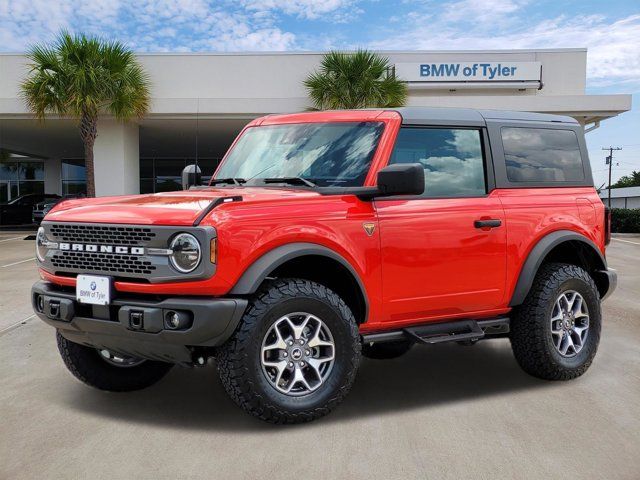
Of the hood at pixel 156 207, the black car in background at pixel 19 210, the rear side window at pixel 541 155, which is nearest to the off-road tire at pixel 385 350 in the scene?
the rear side window at pixel 541 155

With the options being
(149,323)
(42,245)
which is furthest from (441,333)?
(42,245)

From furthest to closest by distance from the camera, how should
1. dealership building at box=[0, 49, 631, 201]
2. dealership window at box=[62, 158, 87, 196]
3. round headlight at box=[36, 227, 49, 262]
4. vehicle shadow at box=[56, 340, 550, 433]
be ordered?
dealership window at box=[62, 158, 87, 196] < dealership building at box=[0, 49, 631, 201] < round headlight at box=[36, 227, 49, 262] < vehicle shadow at box=[56, 340, 550, 433]

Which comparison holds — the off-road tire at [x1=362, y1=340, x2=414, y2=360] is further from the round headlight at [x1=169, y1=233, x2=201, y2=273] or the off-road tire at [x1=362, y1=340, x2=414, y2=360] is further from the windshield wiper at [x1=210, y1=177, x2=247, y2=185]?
the round headlight at [x1=169, y1=233, x2=201, y2=273]

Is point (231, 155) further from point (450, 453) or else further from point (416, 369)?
point (450, 453)

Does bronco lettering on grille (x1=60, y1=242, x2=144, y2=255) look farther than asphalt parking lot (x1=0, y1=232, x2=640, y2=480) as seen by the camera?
Yes

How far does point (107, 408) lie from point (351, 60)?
17673mm

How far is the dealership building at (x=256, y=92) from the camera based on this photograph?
74.9 feet

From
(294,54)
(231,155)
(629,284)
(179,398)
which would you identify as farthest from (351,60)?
(179,398)

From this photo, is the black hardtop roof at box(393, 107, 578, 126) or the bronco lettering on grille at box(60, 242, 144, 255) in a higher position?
the black hardtop roof at box(393, 107, 578, 126)

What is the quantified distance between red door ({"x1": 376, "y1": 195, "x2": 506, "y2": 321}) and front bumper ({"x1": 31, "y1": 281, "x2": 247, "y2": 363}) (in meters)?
1.15

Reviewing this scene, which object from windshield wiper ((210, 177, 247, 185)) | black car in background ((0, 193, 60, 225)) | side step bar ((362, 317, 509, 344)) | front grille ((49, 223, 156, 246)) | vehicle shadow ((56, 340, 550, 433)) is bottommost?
black car in background ((0, 193, 60, 225))

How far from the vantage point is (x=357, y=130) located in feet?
15.1

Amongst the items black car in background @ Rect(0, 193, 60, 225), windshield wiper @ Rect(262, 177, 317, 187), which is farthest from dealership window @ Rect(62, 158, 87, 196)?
windshield wiper @ Rect(262, 177, 317, 187)

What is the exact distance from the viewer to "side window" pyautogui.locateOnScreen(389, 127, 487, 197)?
15.2 ft
